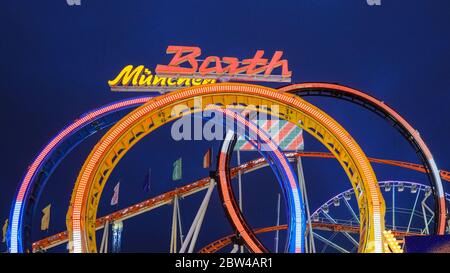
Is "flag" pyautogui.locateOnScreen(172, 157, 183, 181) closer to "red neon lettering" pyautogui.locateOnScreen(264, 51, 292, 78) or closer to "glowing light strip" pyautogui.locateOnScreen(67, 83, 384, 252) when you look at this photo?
"red neon lettering" pyautogui.locateOnScreen(264, 51, 292, 78)

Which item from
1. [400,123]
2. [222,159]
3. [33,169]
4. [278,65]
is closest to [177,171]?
[222,159]

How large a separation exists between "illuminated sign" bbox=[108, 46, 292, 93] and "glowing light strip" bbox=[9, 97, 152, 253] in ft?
12.7

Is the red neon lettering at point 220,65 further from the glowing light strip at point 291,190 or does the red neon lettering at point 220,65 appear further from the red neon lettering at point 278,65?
the glowing light strip at point 291,190

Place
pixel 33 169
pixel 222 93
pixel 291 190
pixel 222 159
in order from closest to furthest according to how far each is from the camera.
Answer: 1. pixel 33 169
2. pixel 291 190
3. pixel 222 93
4. pixel 222 159

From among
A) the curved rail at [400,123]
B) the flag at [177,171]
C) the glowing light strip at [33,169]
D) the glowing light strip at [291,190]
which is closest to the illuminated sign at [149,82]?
the flag at [177,171]

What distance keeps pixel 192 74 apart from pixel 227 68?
1.48m

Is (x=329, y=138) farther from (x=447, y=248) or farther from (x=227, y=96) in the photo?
(x=447, y=248)

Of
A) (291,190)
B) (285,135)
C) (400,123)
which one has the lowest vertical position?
(291,190)

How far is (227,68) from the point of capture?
2002cm

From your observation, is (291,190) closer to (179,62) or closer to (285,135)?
(285,135)

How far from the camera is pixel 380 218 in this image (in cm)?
1260

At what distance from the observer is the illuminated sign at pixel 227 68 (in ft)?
65.3
